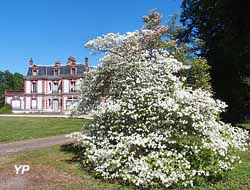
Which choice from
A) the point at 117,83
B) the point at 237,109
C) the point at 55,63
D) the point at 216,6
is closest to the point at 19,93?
the point at 55,63

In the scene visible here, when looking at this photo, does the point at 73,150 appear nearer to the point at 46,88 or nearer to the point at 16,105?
the point at 46,88

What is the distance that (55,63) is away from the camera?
61.6 m

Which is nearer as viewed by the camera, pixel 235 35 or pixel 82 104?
pixel 82 104

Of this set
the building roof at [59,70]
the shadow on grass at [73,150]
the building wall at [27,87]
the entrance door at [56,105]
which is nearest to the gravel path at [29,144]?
the shadow on grass at [73,150]

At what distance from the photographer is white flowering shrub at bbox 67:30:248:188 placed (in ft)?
26.2

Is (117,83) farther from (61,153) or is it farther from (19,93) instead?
(19,93)

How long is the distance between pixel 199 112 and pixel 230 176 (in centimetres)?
163

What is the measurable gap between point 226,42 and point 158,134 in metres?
12.8

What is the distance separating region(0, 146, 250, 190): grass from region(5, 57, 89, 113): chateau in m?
47.8

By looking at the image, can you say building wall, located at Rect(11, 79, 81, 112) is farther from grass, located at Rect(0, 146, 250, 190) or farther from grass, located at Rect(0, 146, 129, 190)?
grass, located at Rect(0, 146, 250, 190)

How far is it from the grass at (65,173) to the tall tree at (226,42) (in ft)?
27.7

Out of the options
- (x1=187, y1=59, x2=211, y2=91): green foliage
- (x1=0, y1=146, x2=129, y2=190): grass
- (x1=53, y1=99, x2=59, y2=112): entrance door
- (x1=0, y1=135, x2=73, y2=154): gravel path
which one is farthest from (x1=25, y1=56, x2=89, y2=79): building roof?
(x1=0, y1=146, x2=129, y2=190): grass

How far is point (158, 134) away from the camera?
8.82m

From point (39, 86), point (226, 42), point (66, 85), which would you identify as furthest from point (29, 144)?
point (39, 86)
